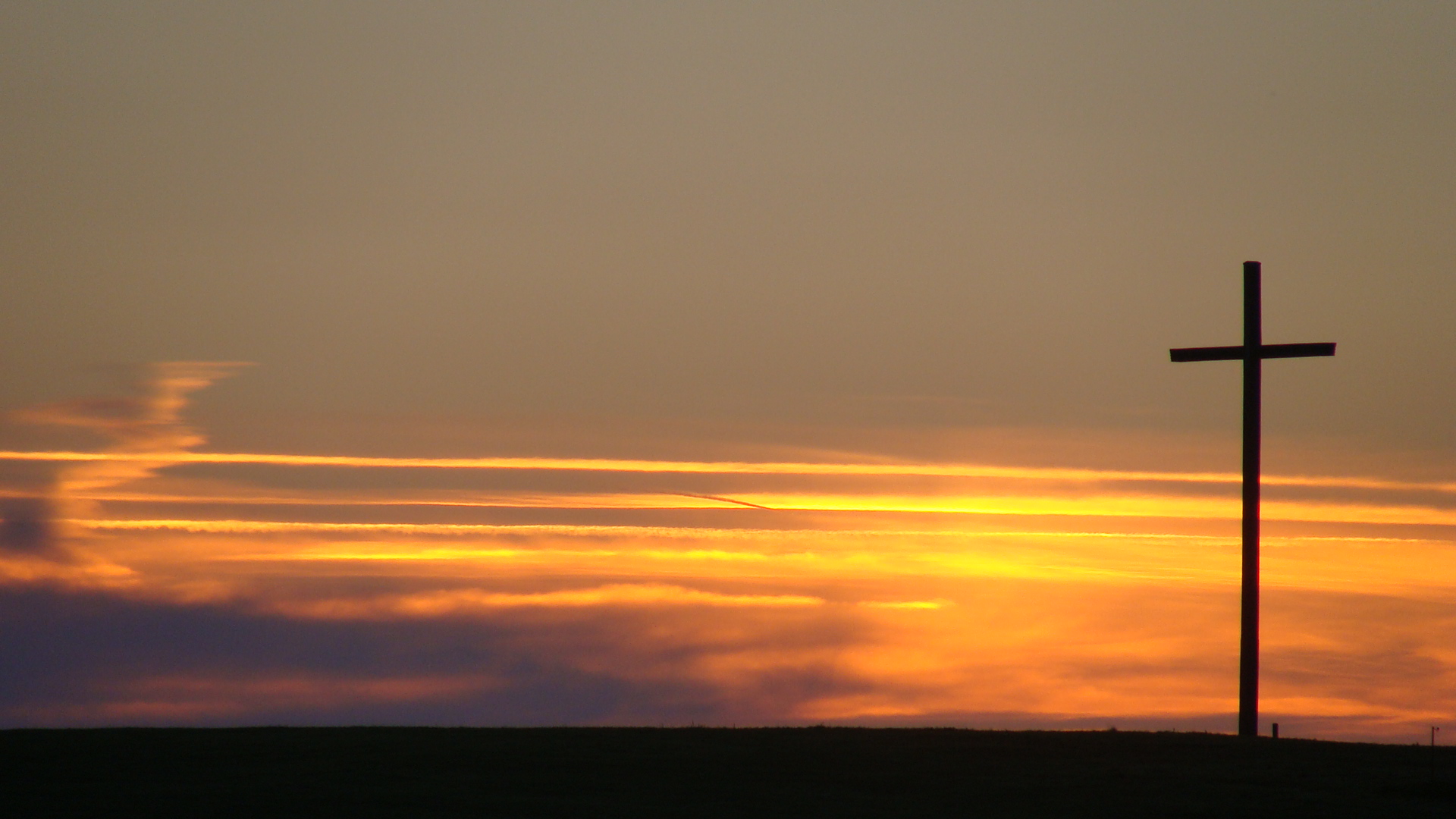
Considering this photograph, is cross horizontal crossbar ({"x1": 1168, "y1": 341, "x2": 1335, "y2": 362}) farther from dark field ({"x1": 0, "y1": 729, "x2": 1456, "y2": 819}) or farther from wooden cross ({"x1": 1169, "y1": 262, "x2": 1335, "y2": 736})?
dark field ({"x1": 0, "y1": 729, "x2": 1456, "y2": 819})

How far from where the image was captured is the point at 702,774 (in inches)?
741

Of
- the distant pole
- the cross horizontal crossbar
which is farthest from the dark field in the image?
the cross horizontal crossbar

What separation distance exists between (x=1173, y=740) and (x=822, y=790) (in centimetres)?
584

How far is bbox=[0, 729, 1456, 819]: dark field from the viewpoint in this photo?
1656 centimetres

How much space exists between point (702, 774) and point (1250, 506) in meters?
9.28

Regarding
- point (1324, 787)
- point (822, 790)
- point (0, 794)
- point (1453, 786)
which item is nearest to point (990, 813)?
point (822, 790)

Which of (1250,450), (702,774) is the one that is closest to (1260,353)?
(1250,450)

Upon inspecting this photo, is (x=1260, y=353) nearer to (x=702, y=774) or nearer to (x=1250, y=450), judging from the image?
(x=1250, y=450)

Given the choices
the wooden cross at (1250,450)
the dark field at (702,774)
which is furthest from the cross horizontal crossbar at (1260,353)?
the dark field at (702,774)

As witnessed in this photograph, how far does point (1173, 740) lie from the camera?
2083 centimetres

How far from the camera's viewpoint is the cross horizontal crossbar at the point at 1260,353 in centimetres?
2234

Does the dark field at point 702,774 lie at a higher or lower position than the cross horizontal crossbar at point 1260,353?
lower

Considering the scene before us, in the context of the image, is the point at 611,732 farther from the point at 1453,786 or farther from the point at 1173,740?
the point at 1453,786

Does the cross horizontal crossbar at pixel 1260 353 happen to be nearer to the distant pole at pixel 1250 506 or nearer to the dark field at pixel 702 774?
the distant pole at pixel 1250 506
